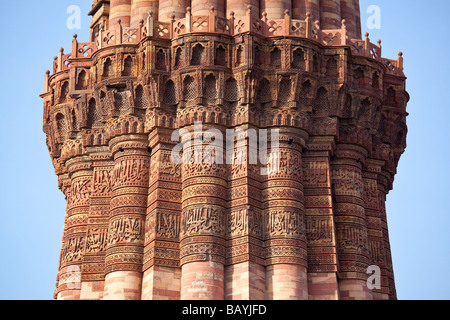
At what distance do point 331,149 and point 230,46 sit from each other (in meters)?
3.21

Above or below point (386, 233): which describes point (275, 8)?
above

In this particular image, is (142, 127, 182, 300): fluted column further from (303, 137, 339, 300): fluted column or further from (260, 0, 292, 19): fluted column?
(260, 0, 292, 19): fluted column

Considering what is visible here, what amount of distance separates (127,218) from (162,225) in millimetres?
956

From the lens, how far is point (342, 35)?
31.9 meters

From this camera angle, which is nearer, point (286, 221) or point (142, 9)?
point (286, 221)

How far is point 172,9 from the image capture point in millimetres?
32438

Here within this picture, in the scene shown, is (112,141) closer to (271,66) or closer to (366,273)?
(271,66)

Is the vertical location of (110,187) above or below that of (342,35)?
below

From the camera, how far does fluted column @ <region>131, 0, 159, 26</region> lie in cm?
3278

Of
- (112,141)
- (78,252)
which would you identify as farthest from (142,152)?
(78,252)

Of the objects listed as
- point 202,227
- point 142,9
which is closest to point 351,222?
point 202,227

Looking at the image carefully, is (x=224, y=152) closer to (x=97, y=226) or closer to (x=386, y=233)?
(x=97, y=226)
